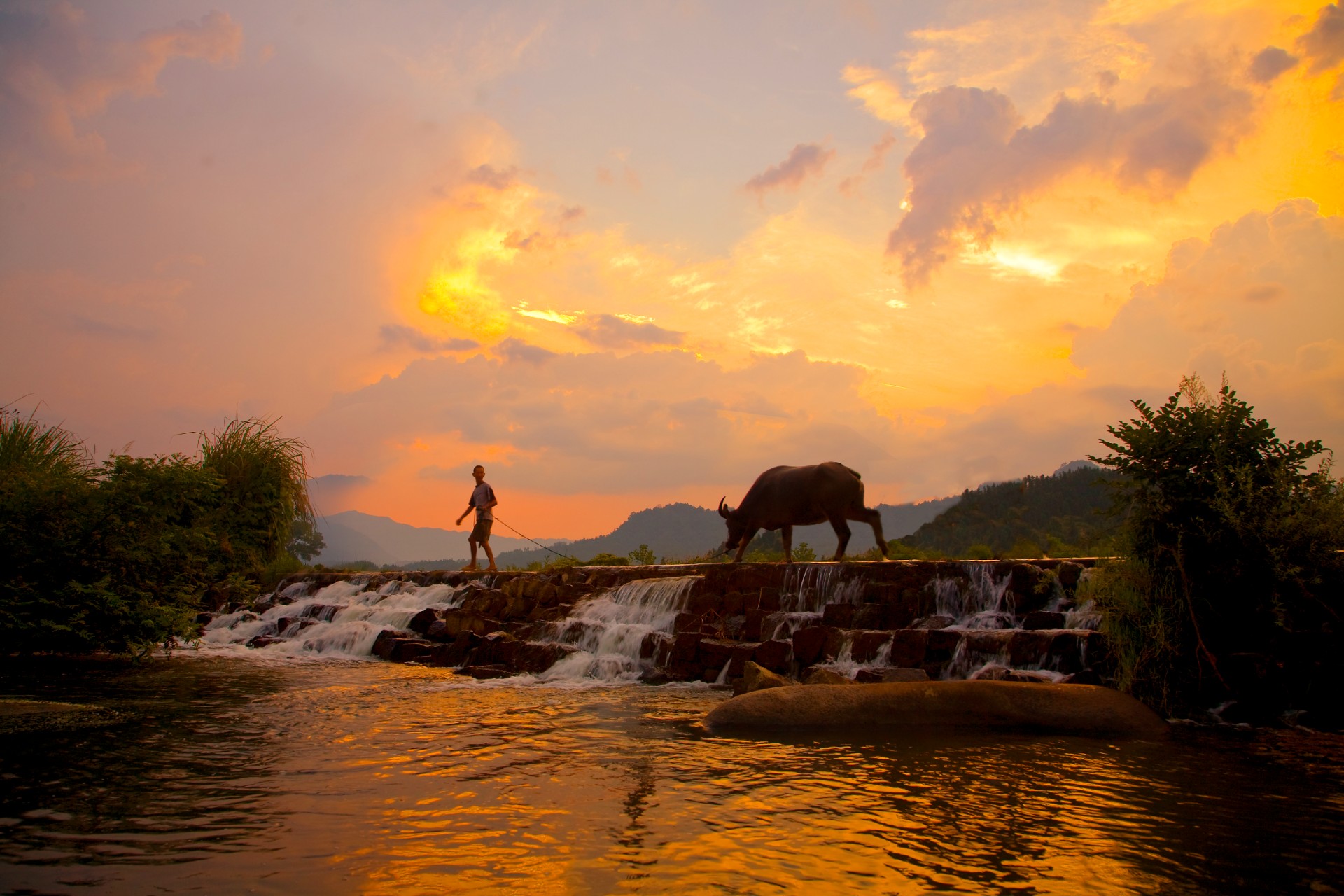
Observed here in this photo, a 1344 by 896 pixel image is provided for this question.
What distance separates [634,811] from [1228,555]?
8049 millimetres

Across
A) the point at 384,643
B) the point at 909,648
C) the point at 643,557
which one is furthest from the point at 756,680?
the point at 643,557

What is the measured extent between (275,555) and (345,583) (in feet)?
7.43

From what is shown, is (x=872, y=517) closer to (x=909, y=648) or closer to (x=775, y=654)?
(x=775, y=654)

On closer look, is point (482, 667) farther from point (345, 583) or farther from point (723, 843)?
point (345, 583)

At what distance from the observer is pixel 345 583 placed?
25797 mm

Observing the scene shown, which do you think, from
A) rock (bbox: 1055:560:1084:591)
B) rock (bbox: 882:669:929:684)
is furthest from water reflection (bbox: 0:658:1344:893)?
rock (bbox: 1055:560:1084:591)

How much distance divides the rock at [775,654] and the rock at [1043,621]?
11.1 ft

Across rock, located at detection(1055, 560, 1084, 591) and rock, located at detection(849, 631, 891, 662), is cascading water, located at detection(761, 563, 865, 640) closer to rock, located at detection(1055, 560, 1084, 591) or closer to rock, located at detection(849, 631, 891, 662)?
rock, located at detection(849, 631, 891, 662)

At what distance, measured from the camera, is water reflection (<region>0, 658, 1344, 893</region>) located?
4711 mm

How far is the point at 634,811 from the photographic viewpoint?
6.06 meters

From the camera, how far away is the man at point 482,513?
22094mm

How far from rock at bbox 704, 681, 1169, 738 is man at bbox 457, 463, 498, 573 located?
1350 cm

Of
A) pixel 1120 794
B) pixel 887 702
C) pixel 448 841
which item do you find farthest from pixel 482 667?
pixel 1120 794

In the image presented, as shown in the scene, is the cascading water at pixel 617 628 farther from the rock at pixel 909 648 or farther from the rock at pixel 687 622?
the rock at pixel 909 648
